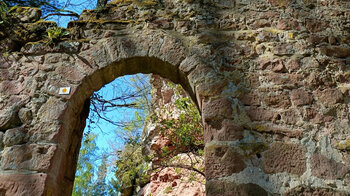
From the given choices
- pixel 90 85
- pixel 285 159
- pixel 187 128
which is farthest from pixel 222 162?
pixel 187 128

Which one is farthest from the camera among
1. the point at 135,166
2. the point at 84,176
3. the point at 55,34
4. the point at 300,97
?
the point at 84,176

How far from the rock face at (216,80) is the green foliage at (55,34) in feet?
0.12

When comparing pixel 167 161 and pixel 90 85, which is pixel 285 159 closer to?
pixel 90 85

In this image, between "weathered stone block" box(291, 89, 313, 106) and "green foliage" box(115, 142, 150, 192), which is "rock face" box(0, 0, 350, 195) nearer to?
"weathered stone block" box(291, 89, 313, 106)

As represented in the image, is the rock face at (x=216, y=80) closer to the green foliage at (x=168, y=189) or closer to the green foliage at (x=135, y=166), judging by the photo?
the green foliage at (x=168, y=189)

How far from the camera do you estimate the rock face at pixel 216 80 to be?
2061 mm

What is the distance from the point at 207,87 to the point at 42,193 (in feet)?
4.74

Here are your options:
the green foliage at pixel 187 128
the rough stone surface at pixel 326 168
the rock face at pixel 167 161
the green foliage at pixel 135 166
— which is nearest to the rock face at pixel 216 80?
the rough stone surface at pixel 326 168

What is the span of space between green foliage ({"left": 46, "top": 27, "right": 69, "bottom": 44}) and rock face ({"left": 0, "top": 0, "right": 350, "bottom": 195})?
0.12 ft

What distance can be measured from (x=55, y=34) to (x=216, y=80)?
160 centimetres

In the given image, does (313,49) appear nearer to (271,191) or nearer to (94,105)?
(271,191)

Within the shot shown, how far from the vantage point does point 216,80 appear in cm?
238

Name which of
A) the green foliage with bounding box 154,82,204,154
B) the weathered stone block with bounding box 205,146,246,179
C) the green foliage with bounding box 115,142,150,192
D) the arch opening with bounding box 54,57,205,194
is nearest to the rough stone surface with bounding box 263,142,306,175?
the weathered stone block with bounding box 205,146,246,179

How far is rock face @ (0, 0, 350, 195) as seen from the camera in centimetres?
206
